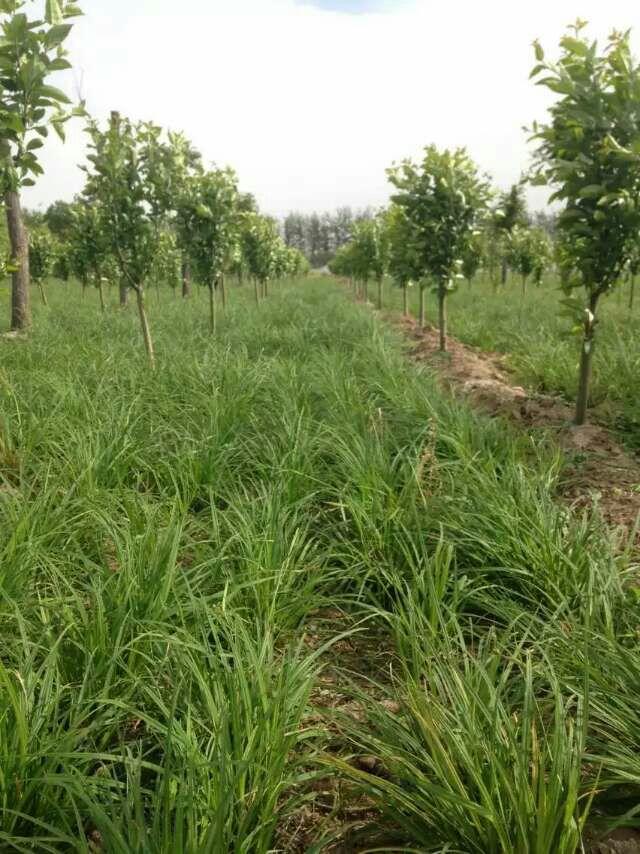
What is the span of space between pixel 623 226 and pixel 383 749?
14.2 feet

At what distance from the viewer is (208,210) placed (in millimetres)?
9102

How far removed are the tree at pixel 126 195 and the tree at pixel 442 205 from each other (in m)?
3.67

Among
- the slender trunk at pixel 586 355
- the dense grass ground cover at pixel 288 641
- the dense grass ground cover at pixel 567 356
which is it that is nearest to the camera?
the dense grass ground cover at pixel 288 641

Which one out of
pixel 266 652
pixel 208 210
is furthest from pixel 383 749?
pixel 208 210

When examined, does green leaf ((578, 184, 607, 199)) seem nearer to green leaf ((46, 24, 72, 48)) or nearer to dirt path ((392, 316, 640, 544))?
dirt path ((392, 316, 640, 544))

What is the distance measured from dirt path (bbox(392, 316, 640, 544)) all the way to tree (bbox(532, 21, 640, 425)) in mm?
823

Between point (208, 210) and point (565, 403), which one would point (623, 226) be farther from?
point (208, 210)

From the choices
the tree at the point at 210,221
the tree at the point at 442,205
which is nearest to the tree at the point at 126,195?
the tree at the point at 210,221

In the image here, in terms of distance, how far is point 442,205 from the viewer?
332 inches

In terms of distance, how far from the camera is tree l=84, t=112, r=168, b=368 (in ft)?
21.6

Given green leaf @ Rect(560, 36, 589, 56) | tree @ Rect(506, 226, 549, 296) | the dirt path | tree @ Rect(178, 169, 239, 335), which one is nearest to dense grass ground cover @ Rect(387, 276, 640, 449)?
the dirt path

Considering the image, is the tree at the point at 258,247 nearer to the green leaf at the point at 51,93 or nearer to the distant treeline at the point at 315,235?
the green leaf at the point at 51,93

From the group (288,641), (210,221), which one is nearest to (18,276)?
(210,221)

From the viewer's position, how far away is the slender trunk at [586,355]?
476 centimetres
